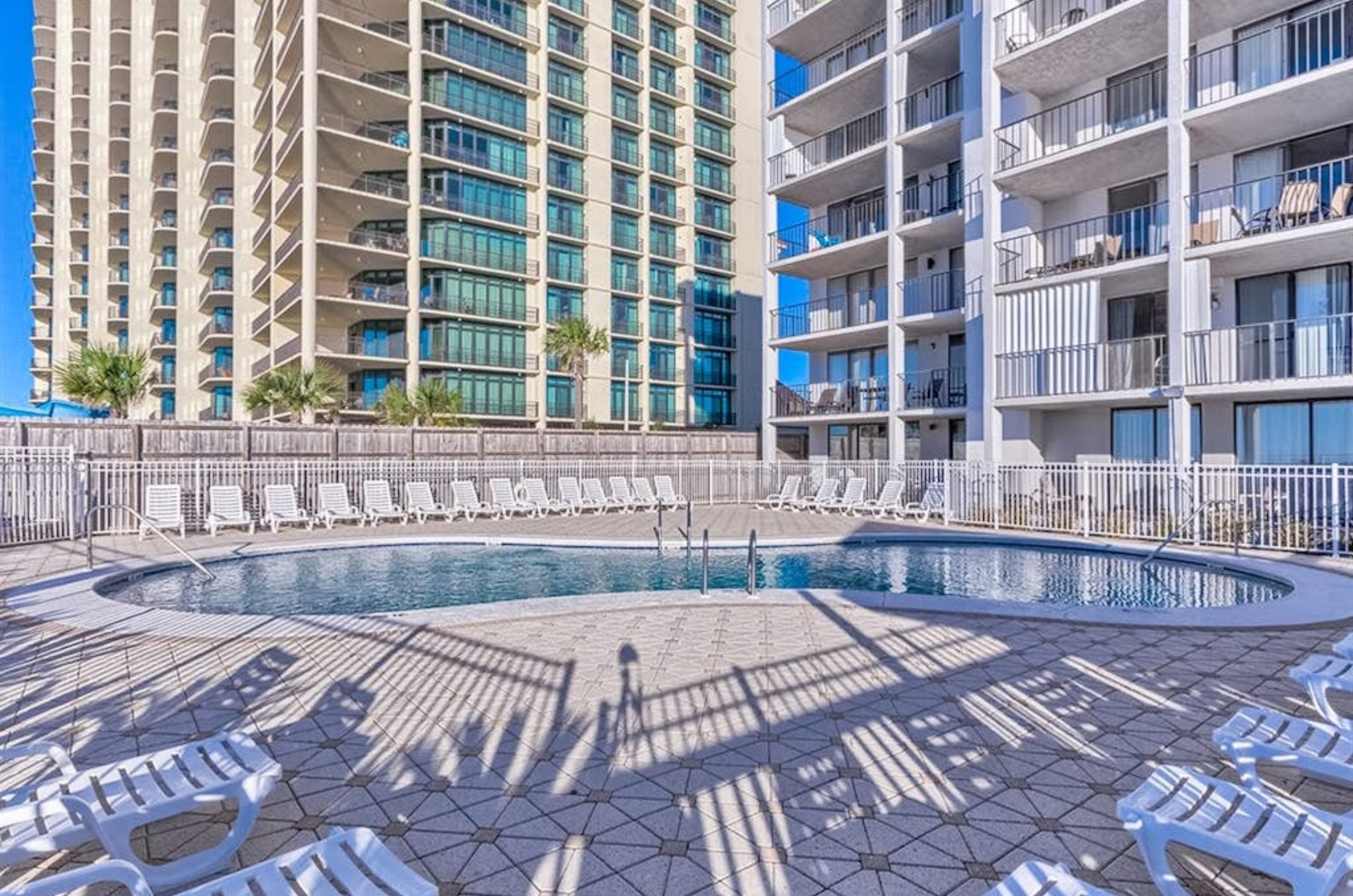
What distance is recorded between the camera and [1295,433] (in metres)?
14.1

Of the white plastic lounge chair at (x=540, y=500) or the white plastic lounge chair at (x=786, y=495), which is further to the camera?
the white plastic lounge chair at (x=786, y=495)

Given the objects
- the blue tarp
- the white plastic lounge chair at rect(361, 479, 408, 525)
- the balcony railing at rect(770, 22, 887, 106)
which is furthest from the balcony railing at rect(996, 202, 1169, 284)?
the blue tarp

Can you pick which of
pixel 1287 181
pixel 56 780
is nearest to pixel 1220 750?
pixel 56 780

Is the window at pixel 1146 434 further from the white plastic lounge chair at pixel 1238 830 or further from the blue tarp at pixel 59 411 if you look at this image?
the blue tarp at pixel 59 411

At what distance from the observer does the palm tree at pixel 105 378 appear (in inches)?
861

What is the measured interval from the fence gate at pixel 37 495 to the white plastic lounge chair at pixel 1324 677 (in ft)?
47.8

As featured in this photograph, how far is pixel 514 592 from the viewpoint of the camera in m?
9.73

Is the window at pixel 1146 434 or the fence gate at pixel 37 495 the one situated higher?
the window at pixel 1146 434

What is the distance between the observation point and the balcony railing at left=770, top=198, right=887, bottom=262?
877 inches

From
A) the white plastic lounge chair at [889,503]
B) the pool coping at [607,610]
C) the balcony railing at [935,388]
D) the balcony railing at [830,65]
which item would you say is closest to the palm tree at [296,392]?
the pool coping at [607,610]

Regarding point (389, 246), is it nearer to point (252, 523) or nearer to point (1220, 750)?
point (252, 523)

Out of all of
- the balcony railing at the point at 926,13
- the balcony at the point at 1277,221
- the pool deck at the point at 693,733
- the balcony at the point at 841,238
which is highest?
the balcony railing at the point at 926,13

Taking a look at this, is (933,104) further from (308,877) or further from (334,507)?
(308,877)

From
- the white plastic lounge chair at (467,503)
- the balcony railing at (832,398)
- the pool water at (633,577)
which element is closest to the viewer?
the pool water at (633,577)
